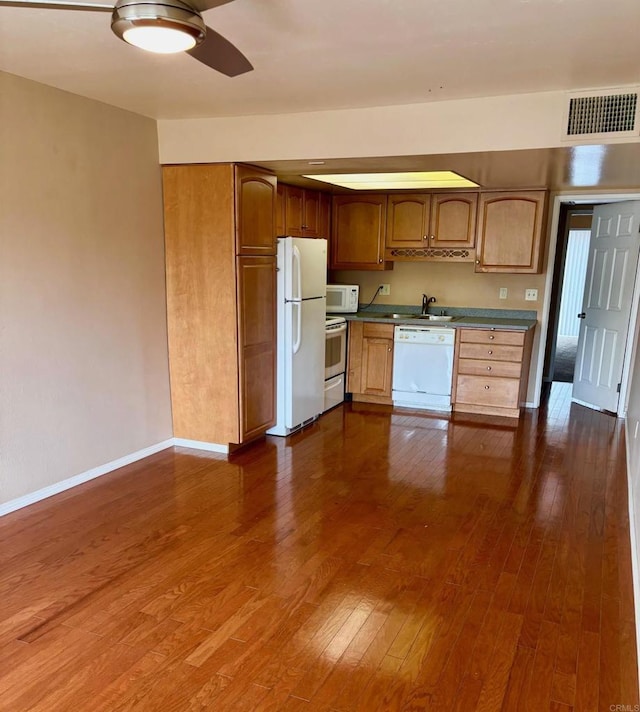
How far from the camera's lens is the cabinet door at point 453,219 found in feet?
17.3

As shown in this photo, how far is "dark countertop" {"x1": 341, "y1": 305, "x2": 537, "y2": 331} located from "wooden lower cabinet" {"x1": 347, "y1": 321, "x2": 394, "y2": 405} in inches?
4.8

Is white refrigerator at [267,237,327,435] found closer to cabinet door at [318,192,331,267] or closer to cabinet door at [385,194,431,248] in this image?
cabinet door at [318,192,331,267]

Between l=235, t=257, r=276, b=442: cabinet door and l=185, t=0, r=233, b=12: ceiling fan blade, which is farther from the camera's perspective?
l=235, t=257, r=276, b=442: cabinet door

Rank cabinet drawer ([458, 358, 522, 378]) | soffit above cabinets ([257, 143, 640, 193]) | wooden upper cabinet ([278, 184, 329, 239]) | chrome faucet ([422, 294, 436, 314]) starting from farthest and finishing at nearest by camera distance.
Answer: chrome faucet ([422, 294, 436, 314]) < cabinet drawer ([458, 358, 522, 378]) < wooden upper cabinet ([278, 184, 329, 239]) < soffit above cabinets ([257, 143, 640, 193])

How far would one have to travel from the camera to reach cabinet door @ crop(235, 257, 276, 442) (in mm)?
4047

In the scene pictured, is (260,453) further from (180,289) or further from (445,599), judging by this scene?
(445,599)

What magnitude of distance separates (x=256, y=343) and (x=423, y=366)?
6.36 feet

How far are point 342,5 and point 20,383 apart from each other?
2.55 m

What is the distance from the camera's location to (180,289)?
13.5ft

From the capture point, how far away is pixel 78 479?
11.7 feet

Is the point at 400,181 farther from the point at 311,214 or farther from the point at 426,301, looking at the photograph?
the point at 426,301

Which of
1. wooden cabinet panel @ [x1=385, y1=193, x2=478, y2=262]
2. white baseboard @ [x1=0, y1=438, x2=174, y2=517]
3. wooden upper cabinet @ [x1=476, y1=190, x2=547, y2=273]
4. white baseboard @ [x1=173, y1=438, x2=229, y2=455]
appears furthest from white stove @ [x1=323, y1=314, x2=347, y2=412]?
white baseboard @ [x1=0, y1=438, x2=174, y2=517]

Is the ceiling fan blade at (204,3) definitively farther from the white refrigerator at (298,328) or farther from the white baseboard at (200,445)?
the white baseboard at (200,445)

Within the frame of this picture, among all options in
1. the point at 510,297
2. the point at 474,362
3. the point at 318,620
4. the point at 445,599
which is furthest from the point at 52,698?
the point at 510,297
